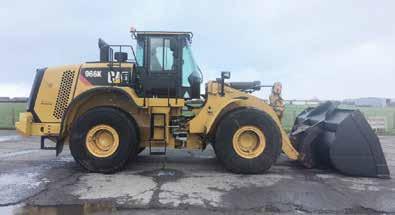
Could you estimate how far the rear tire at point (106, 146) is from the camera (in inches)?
356

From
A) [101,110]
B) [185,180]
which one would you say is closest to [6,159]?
[101,110]

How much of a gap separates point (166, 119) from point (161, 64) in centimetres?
118

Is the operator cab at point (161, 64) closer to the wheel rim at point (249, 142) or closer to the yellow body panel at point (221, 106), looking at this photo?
the yellow body panel at point (221, 106)

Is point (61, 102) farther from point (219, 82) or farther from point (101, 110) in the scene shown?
point (219, 82)

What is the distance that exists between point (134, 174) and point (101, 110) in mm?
1436

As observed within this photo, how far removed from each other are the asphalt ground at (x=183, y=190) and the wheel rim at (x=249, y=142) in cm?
50

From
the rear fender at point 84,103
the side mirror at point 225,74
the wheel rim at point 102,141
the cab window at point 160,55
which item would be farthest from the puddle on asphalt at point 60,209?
the side mirror at point 225,74

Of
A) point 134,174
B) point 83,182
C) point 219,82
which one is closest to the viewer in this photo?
point 83,182

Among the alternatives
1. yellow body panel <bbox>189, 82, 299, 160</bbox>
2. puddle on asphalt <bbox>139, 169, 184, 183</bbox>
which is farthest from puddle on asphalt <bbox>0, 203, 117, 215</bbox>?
yellow body panel <bbox>189, 82, 299, 160</bbox>

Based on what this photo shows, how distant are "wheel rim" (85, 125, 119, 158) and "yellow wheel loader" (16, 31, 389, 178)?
20mm

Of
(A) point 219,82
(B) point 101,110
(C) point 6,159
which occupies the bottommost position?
(C) point 6,159

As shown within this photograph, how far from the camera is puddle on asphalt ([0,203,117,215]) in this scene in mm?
6194

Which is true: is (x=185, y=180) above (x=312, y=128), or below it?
below

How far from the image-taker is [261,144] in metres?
9.10
